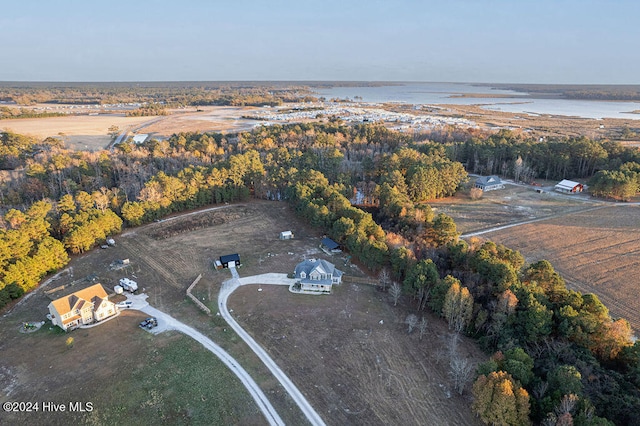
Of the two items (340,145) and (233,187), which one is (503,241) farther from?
(340,145)

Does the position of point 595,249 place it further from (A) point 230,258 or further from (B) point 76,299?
(B) point 76,299

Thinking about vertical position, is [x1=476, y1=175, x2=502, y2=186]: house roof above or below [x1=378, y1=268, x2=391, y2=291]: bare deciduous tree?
above

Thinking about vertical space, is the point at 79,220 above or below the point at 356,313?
above

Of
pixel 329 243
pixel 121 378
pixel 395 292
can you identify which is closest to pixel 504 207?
pixel 329 243

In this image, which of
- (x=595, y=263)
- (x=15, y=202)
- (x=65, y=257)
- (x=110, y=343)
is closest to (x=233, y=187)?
(x=65, y=257)

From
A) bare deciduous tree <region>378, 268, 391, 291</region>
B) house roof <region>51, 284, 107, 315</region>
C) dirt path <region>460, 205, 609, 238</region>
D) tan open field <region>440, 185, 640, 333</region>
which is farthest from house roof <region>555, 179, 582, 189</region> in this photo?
house roof <region>51, 284, 107, 315</region>

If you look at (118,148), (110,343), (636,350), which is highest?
(118,148)

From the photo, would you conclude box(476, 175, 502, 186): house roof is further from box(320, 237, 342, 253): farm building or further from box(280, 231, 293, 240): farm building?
box(280, 231, 293, 240): farm building
